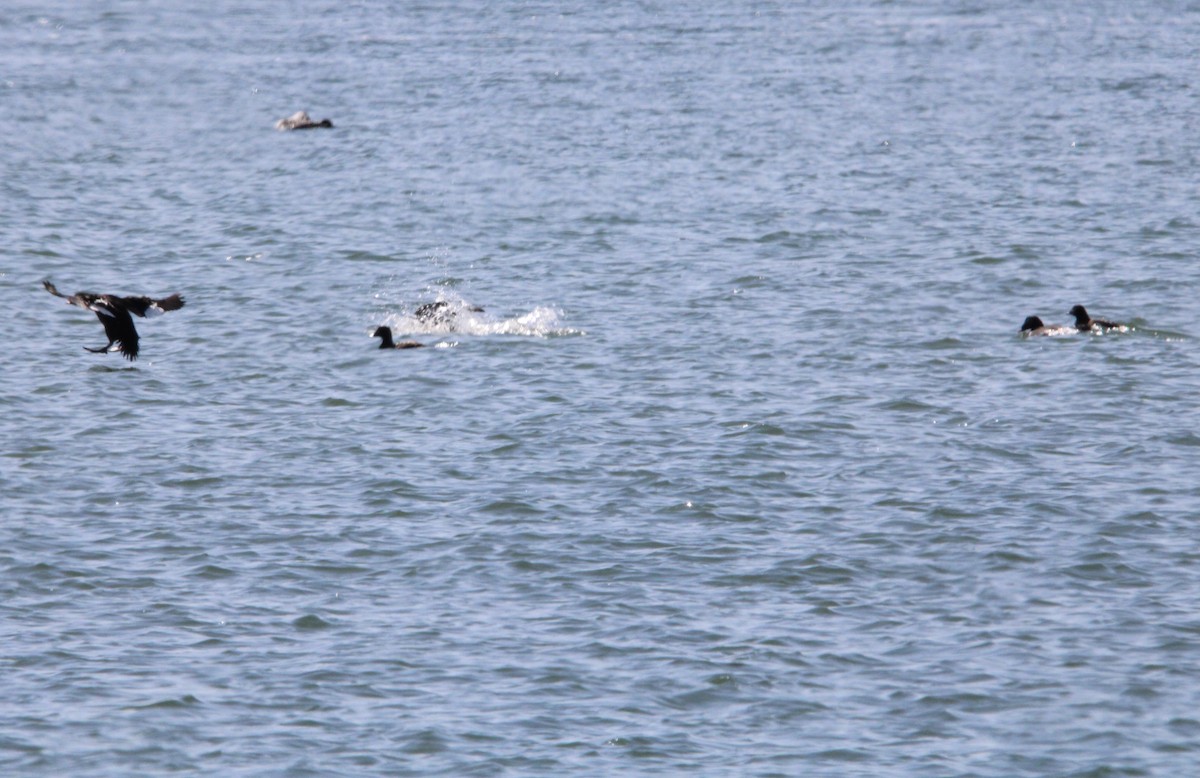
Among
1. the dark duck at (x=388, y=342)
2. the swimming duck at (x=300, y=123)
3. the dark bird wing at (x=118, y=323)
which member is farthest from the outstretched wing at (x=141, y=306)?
the swimming duck at (x=300, y=123)

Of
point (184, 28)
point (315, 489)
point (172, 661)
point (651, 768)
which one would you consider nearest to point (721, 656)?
point (651, 768)

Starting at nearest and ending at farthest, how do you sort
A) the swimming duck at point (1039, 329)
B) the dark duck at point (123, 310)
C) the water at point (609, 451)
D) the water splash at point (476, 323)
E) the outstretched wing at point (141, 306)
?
the water at point (609, 451) < the dark duck at point (123, 310) < the outstretched wing at point (141, 306) < the swimming duck at point (1039, 329) < the water splash at point (476, 323)

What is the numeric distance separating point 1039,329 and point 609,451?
26.1 ft

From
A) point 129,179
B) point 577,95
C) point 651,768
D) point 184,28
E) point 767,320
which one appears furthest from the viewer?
point 184,28

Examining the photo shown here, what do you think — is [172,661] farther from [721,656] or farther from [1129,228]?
[1129,228]

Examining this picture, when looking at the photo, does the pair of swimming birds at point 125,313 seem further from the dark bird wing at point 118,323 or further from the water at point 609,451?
the water at point 609,451

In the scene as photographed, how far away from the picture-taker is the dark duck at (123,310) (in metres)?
21.6

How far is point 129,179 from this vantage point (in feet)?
Answer: 128

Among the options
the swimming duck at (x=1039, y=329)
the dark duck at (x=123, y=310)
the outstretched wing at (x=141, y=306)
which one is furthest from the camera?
the swimming duck at (x=1039, y=329)

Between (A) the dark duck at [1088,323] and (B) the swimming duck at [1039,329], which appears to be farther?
(A) the dark duck at [1088,323]

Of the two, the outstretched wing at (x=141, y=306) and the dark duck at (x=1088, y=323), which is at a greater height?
the outstretched wing at (x=141, y=306)

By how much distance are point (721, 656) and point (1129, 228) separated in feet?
66.9

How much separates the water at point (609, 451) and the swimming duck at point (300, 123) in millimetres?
862

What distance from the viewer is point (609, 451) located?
795 inches
